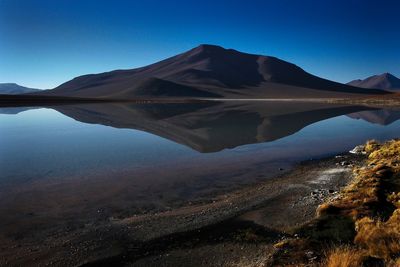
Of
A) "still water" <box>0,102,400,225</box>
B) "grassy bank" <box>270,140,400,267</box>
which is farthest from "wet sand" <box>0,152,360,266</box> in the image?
"still water" <box>0,102,400,225</box>

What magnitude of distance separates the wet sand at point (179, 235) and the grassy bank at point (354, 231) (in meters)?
0.51

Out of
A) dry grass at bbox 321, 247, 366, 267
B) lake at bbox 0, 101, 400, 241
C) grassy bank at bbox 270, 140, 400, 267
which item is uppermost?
dry grass at bbox 321, 247, 366, 267

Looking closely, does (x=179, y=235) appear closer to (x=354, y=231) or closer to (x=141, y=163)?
(x=354, y=231)

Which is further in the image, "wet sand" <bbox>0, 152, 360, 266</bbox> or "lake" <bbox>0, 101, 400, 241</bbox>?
"lake" <bbox>0, 101, 400, 241</bbox>

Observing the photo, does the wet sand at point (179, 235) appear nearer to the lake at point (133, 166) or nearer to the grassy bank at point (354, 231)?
the grassy bank at point (354, 231)

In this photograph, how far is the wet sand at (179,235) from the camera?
27.4 feet

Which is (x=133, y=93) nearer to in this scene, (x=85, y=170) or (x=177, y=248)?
(x=85, y=170)

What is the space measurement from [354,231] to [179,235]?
13.3ft

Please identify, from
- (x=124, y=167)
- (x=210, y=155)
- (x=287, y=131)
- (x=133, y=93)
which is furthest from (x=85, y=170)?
(x=133, y=93)

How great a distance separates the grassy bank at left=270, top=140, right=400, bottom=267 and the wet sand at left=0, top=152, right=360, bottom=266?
0.51 m

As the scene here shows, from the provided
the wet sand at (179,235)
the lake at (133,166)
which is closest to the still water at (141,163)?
the lake at (133,166)

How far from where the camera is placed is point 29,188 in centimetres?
1446

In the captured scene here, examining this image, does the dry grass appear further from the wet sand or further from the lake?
the lake

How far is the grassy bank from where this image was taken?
22.5 ft
